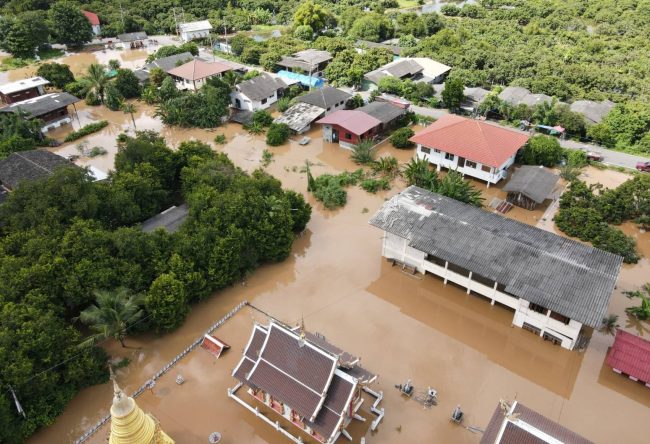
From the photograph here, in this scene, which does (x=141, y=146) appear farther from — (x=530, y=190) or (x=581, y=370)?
(x=581, y=370)

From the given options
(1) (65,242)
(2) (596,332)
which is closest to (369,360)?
(2) (596,332)

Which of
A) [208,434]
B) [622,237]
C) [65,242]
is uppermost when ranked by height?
[65,242]

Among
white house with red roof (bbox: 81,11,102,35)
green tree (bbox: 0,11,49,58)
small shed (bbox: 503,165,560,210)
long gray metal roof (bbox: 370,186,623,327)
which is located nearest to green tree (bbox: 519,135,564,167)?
small shed (bbox: 503,165,560,210)

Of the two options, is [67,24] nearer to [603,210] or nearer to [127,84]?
[127,84]

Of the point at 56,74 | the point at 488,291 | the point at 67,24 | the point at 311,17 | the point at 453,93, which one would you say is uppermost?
the point at 311,17

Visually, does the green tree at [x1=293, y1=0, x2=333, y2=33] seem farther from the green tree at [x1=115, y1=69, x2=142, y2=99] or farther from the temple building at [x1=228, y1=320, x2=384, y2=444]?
the temple building at [x1=228, y1=320, x2=384, y2=444]

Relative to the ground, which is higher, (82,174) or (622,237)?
(82,174)

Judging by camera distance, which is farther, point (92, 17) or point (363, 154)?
point (92, 17)

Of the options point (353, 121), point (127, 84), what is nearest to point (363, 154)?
point (353, 121)
